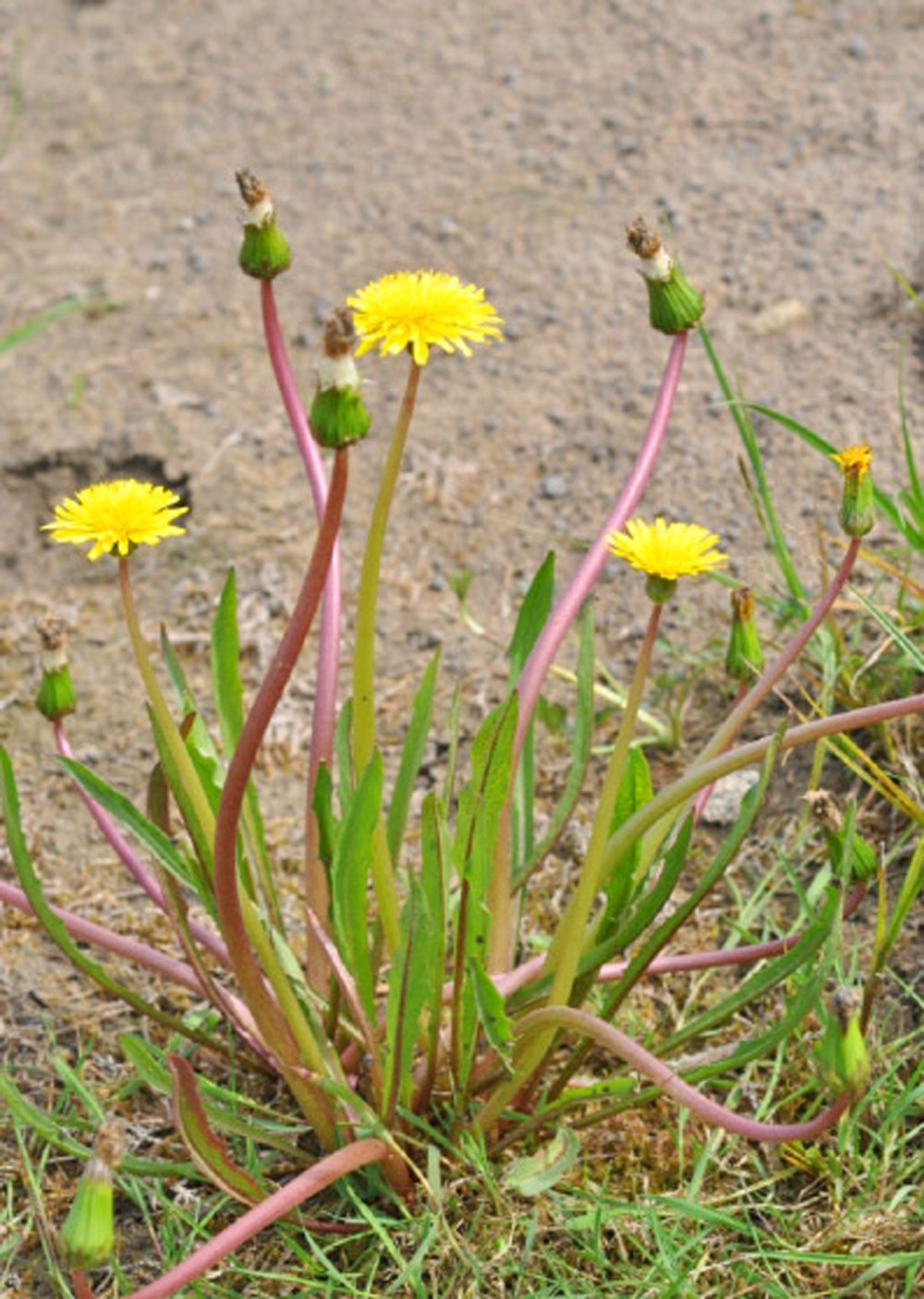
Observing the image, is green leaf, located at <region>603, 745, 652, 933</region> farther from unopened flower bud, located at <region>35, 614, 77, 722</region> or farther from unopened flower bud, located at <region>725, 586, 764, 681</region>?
unopened flower bud, located at <region>35, 614, 77, 722</region>

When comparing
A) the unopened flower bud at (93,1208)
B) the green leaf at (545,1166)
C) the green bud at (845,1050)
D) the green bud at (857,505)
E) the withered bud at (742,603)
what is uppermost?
the green bud at (857,505)

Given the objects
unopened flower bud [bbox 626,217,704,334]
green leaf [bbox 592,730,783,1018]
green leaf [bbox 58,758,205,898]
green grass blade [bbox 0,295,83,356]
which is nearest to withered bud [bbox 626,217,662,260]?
unopened flower bud [bbox 626,217,704,334]

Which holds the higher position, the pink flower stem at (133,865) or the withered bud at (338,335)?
the withered bud at (338,335)

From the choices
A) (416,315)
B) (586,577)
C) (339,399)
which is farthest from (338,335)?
(586,577)

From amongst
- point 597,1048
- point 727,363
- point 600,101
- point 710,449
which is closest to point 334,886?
point 597,1048

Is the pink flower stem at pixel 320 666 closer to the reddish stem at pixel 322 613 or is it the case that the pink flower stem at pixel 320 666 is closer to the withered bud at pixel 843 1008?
the reddish stem at pixel 322 613

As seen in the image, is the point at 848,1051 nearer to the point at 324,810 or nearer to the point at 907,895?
the point at 907,895

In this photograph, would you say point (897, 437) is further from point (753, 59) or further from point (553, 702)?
point (753, 59)

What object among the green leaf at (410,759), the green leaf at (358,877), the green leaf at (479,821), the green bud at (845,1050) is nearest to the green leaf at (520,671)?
the green leaf at (410,759)
